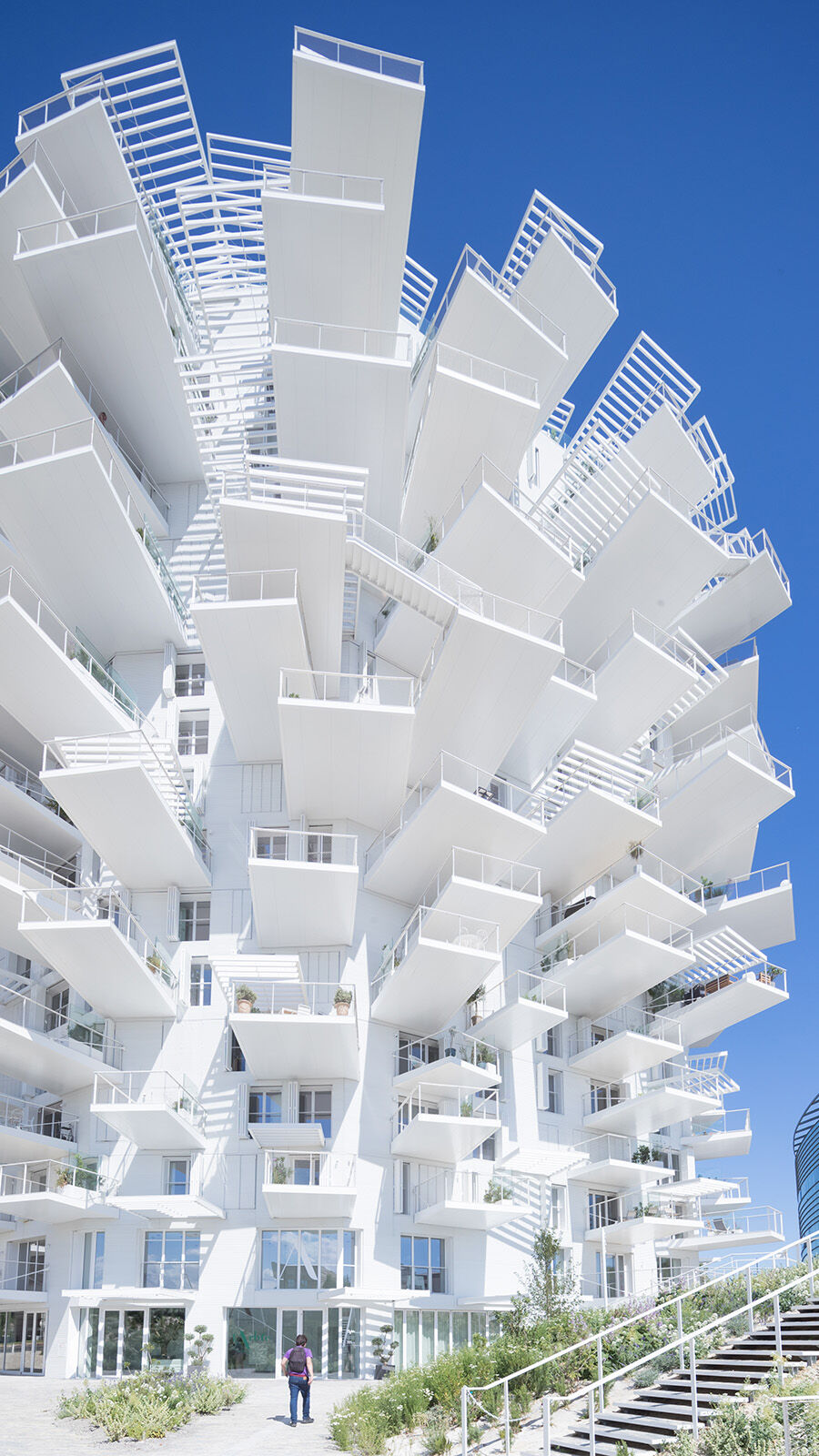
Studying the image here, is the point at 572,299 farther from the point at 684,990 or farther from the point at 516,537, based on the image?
the point at 684,990

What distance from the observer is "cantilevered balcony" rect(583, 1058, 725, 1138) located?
107 feet

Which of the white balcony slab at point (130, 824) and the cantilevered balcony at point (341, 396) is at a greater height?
the cantilevered balcony at point (341, 396)

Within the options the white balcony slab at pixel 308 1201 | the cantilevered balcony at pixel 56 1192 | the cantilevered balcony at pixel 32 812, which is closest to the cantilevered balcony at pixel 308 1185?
the white balcony slab at pixel 308 1201

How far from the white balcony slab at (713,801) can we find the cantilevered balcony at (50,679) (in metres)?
15.5

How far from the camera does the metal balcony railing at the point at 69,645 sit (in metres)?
26.7

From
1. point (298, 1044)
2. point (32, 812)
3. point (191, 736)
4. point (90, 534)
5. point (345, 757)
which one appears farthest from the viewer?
point (191, 736)

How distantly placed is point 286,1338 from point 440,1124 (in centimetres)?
555

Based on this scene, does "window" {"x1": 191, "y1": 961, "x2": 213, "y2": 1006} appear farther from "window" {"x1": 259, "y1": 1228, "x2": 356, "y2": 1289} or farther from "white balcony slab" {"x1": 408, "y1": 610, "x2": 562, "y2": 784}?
"white balcony slab" {"x1": 408, "y1": 610, "x2": 562, "y2": 784}

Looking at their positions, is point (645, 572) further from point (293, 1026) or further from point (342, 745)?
point (293, 1026)

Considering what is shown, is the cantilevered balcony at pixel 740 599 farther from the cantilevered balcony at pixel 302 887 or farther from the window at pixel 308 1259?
the window at pixel 308 1259

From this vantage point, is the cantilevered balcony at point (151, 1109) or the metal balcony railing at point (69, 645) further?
the metal balcony railing at point (69, 645)

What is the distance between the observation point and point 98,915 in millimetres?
26781

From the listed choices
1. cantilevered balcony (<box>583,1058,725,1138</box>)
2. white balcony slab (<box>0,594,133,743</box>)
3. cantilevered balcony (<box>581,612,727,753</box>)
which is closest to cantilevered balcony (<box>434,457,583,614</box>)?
cantilevered balcony (<box>581,612,727,753</box>)

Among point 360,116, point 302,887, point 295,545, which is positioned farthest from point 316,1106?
point 360,116
